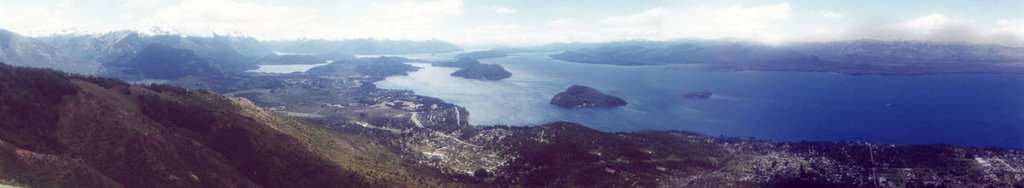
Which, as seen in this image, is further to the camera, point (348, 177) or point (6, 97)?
point (348, 177)

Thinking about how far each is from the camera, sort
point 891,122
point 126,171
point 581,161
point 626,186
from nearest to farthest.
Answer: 1. point 126,171
2. point 626,186
3. point 581,161
4. point 891,122

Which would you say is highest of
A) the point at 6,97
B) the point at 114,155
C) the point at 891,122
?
the point at 6,97

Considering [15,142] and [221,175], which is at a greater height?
[15,142]

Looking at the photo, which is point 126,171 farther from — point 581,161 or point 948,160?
point 948,160

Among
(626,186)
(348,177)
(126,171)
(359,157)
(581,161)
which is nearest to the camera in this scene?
(126,171)

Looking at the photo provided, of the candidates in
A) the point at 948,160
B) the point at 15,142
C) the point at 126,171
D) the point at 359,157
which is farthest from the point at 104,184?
the point at 948,160

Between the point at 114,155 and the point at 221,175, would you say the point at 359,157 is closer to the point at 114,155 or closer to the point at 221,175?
the point at 221,175

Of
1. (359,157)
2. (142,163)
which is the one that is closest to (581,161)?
(359,157)
